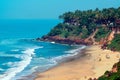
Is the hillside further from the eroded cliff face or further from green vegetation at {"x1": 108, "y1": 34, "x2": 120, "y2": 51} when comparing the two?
green vegetation at {"x1": 108, "y1": 34, "x2": 120, "y2": 51}

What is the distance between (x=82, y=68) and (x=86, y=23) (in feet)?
180

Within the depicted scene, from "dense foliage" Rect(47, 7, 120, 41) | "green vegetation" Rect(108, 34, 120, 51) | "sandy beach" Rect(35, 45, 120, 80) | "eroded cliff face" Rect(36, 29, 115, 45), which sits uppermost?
Answer: "dense foliage" Rect(47, 7, 120, 41)

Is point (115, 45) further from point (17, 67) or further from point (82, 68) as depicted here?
point (17, 67)

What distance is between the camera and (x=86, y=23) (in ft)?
384

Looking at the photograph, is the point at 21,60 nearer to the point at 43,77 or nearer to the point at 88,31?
the point at 43,77

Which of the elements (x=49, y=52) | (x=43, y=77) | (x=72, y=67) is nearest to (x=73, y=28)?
(x=49, y=52)

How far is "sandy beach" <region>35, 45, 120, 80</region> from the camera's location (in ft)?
183

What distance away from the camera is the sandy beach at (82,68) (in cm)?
5584

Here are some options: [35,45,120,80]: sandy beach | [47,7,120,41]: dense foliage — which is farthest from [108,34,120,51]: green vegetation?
[47,7,120,41]: dense foliage

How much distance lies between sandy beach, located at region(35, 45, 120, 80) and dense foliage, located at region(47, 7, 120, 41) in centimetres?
3374

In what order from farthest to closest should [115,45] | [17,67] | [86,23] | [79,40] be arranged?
[86,23] → [79,40] → [115,45] → [17,67]

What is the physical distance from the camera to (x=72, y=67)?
211ft

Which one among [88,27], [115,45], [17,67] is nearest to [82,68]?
[17,67]

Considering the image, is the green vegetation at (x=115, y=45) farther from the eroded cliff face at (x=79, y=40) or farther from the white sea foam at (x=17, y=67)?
the white sea foam at (x=17, y=67)
